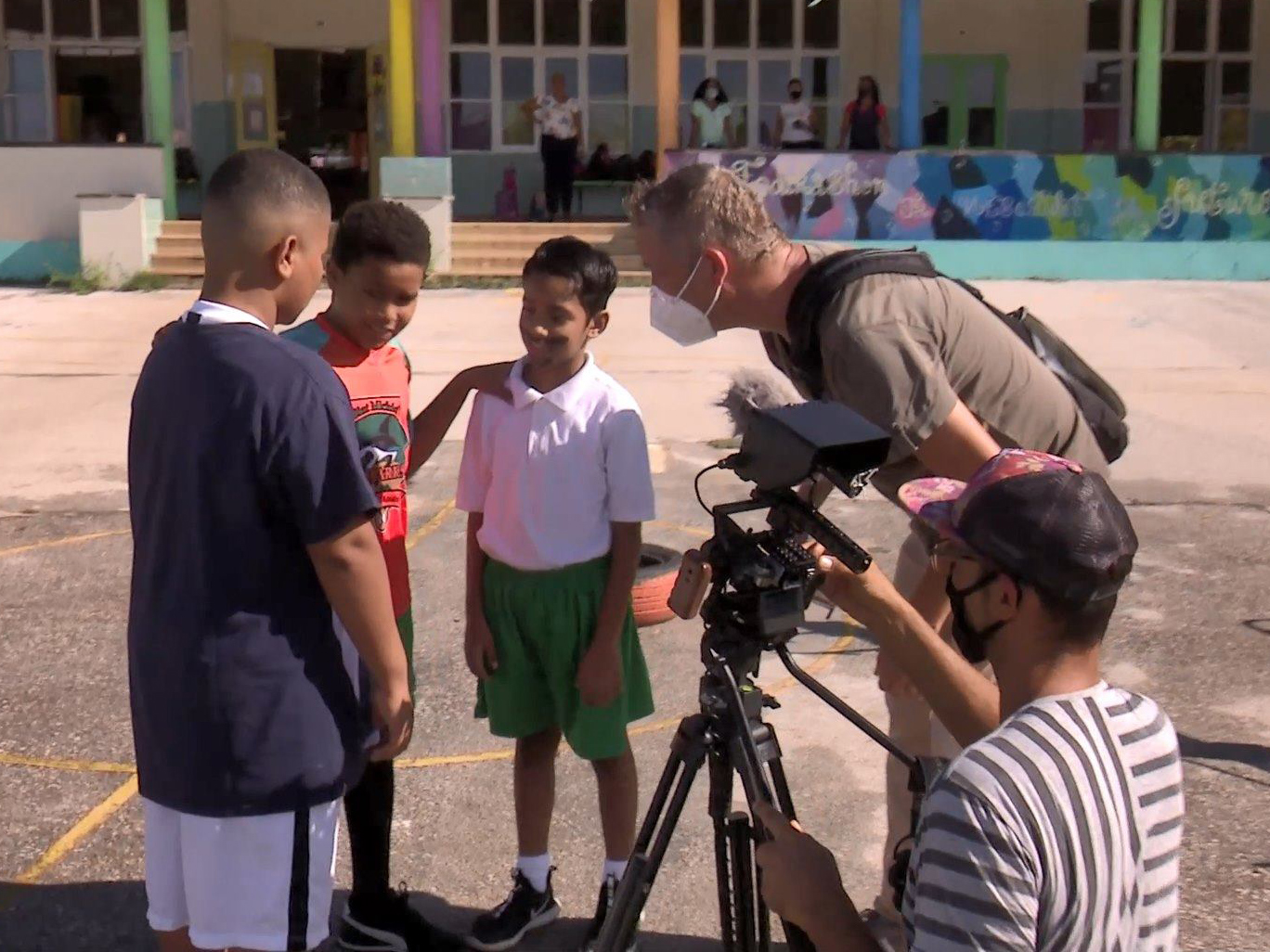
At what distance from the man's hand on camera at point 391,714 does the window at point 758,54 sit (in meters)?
19.6

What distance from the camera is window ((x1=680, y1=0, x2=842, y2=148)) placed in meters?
21.5

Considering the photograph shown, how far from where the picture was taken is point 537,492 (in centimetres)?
329

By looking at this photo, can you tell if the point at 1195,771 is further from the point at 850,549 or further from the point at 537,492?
the point at 850,549

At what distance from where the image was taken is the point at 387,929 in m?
3.33

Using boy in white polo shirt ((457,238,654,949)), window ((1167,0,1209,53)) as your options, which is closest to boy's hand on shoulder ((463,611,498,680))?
boy in white polo shirt ((457,238,654,949))

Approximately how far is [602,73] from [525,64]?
3.68 feet

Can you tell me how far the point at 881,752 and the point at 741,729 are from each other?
7.22ft

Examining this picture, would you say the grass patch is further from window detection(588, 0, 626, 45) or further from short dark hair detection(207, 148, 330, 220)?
short dark hair detection(207, 148, 330, 220)

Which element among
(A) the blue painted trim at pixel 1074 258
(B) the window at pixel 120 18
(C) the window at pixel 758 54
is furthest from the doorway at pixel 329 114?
(A) the blue painted trim at pixel 1074 258

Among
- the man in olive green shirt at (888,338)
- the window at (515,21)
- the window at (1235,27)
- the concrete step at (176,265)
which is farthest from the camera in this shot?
the window at (1235,27)

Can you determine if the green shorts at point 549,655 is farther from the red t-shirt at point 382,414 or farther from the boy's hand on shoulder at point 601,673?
the red t-shirt at point 382,414

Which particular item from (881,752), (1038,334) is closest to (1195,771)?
(881,752)

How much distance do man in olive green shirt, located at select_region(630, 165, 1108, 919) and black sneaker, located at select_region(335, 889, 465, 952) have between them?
1242mm

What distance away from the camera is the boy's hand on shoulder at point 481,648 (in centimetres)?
334
